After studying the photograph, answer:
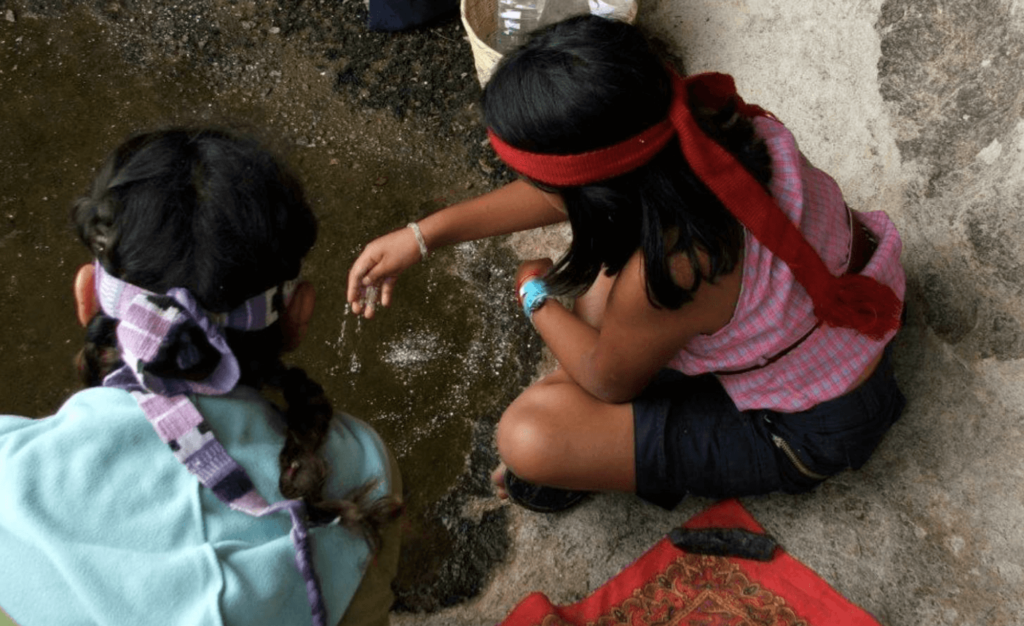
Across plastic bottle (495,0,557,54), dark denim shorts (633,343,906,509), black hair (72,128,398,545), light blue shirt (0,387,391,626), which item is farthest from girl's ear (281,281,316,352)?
plastic bottle (495,0,557,54)

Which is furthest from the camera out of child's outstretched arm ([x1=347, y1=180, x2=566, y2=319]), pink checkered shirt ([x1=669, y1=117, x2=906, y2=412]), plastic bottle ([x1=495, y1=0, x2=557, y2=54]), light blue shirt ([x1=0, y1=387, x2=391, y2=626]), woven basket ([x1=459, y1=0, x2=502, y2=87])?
plastic bottle ([x1=495, y1=0, x2=557, y2=54])

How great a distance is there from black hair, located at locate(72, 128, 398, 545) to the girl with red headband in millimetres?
334

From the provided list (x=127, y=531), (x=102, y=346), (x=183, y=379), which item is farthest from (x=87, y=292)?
(x=127, y=531)

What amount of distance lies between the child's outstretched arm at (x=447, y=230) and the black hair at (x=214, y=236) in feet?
1.51

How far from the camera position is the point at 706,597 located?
1604 millimetres

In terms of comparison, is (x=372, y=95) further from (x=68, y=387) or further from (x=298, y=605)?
(x=298, y=605)

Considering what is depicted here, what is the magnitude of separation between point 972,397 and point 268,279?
1.23 meters

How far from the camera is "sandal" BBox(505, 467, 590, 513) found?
5.64 ft

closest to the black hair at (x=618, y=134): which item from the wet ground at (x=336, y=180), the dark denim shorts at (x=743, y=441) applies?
the dark denim shorts at (x=743, y=441)

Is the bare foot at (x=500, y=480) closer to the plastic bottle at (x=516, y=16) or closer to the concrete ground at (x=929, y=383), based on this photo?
the concrete ground at (x=929, y=383)

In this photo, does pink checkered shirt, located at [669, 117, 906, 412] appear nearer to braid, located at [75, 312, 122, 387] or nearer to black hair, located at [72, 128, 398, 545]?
black hair, located at [72, 128, 398, 545]

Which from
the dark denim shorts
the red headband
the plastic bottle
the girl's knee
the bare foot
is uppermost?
the red headband

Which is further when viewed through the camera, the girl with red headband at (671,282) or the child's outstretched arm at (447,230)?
the child's outstretched arm at (447,230)

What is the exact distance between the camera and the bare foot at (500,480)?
177 centimetres
